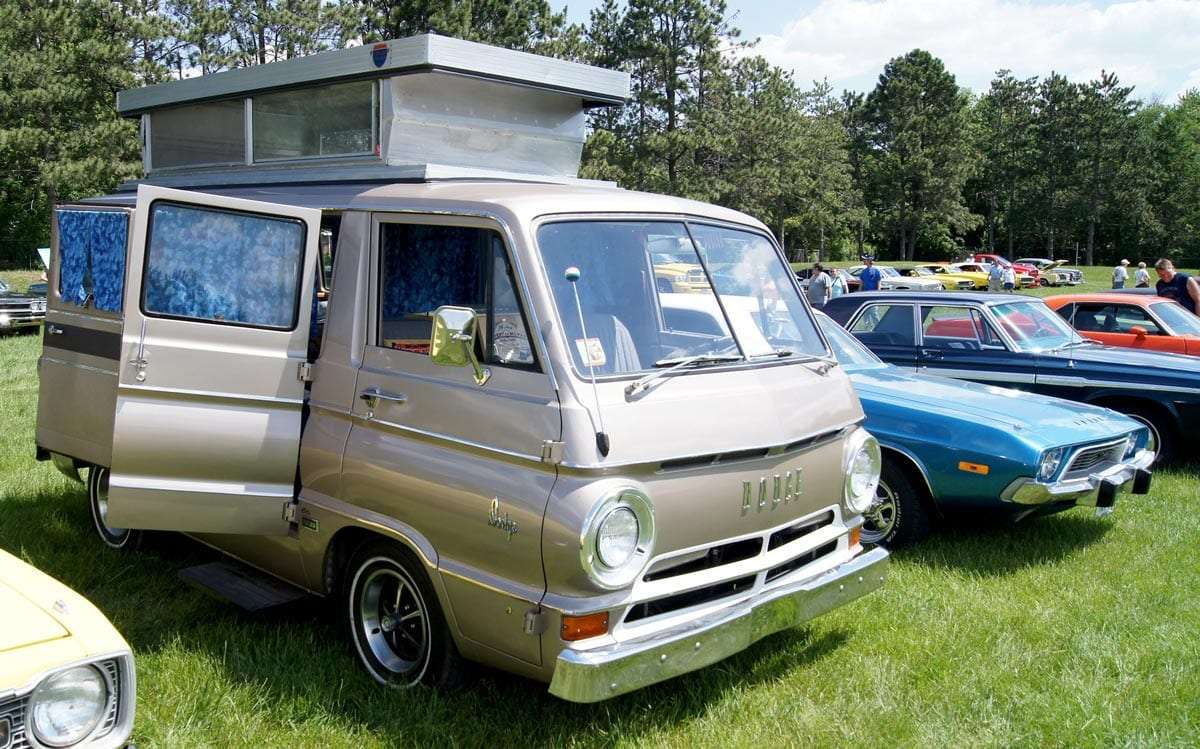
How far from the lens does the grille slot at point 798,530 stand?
4262mm

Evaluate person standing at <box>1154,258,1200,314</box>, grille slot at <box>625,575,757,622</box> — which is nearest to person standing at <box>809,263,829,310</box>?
person standing at <box>1154,258,1200,314</box>

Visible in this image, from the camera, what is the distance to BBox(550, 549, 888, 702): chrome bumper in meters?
3.36

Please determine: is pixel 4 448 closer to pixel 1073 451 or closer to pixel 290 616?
pixel 290 616

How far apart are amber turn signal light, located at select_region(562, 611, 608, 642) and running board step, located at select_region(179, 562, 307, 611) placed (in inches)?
73.8

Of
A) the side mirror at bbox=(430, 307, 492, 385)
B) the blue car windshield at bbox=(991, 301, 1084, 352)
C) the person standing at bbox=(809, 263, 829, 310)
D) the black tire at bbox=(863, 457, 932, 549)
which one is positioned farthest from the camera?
the person standing at bbox=(809, 263, 829, 310)

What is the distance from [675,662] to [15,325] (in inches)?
838

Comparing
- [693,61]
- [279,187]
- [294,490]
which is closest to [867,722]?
[294,490]

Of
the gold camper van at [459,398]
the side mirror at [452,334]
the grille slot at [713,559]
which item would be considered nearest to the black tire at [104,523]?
the gold camper van at [459,398]

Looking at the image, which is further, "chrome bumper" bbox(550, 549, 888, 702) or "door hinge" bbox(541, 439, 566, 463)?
"door hinge" bbox(541, 439, 566, 463)

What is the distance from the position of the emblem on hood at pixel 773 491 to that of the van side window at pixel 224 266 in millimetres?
2307

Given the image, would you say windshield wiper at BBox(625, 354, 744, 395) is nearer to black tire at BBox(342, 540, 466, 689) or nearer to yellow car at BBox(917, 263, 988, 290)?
black tire at BBox(342, 540, 466, 689)

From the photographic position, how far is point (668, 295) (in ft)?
14.8

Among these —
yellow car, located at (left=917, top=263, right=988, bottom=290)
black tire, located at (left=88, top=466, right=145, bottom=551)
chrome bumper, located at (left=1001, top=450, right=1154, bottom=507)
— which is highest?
yellow car, located at (left=917, top=263, right=988, bottom=290)

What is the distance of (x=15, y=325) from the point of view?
2061cm
